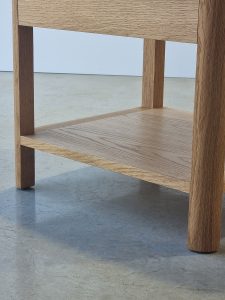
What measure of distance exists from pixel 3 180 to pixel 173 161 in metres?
0.45

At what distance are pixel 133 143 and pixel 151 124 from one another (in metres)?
0.17

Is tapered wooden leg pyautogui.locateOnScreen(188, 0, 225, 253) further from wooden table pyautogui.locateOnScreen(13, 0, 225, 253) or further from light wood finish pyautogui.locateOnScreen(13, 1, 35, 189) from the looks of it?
light wood finish pyautogui.locateOnScreen(13, 1, 35, 189)

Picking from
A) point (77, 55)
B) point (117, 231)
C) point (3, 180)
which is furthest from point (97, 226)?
point (77, 55)

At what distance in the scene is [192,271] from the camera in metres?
1.09

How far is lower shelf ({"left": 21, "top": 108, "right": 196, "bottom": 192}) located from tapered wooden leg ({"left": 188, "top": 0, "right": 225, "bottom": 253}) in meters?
0.04

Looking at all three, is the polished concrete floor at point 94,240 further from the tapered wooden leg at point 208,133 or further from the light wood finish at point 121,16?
the light wood finish at point 121,16

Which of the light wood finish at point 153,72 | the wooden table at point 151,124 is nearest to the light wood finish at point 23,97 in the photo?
the wooden table at point 151,124

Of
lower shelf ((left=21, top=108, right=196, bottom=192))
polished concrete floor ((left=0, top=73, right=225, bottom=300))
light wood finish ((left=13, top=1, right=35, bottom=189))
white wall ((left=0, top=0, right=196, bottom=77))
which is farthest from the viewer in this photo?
white wall ((left=0, top=0, right=196, bottom=77))

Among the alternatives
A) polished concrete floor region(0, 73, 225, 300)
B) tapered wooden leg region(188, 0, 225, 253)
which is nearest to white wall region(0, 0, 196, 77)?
polished concrete floor region(0, 73, 225, 300)

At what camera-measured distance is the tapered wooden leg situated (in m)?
1.05

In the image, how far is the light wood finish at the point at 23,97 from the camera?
138 cm

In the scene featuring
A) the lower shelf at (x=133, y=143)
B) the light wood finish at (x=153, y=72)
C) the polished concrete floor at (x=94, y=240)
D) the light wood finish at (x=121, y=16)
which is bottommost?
the polished concrete floor at (x=94, y=240)

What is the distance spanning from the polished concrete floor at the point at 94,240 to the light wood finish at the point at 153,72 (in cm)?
23

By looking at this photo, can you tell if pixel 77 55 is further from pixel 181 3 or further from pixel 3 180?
pixel 181 3
